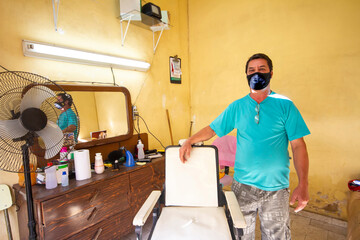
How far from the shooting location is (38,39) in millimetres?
1749

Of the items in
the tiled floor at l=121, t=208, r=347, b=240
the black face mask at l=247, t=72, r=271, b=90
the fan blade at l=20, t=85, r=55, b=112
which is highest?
the black face mask at l=247, t=72, r=271, b=90

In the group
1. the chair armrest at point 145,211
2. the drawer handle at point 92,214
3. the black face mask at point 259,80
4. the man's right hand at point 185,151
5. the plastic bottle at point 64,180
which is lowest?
the drawer handle at point 92,214

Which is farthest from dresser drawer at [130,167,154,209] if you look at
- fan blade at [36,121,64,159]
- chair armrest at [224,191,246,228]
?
chair armrest at [224,191,246,228]

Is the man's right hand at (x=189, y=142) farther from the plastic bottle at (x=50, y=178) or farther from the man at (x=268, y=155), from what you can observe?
the plastic bottle at (x=50, y=178)

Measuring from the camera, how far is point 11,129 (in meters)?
1.08

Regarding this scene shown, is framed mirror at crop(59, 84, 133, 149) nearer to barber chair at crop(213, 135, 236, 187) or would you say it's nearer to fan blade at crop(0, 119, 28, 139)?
fan blade at crop(0, 119, 28, 139)

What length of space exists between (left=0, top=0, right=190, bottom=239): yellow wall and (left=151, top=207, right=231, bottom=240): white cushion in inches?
53.4

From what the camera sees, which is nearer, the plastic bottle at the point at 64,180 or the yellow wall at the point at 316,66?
the plastic bottle at the point at 64,180

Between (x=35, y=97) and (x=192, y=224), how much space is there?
1242 mm

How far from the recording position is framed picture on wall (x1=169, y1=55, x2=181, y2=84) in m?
3.09

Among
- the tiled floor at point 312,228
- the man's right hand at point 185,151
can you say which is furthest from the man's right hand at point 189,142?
the tiled floor at point 312,228

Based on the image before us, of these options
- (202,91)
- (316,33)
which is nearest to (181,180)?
(202,91)

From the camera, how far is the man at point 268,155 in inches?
49.4

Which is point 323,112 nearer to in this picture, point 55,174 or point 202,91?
point 202,91
